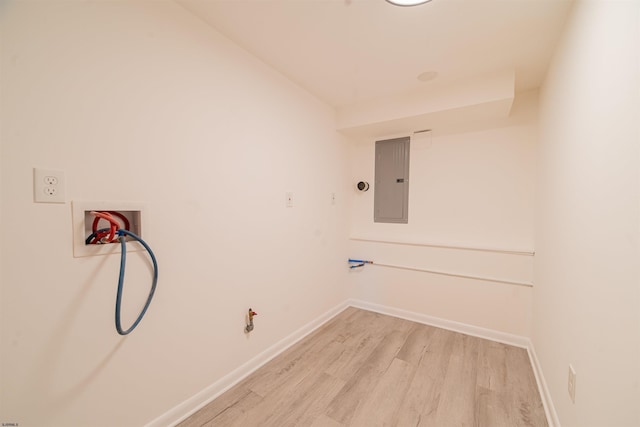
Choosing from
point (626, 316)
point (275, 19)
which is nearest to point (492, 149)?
point (626, 316)

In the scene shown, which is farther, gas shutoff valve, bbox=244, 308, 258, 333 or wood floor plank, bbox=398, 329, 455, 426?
gas shutoff valve, bbox=244, 308, 258, 333

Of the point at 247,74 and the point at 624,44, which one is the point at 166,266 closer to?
the point at 247,74

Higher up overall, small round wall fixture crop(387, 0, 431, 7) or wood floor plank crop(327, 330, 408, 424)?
small round wall fixture crop(387, 0, 431, 7)

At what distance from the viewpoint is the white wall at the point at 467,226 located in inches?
90.3

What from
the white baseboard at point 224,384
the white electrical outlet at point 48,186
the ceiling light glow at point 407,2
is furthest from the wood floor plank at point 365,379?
the ceiling light glow at point 407,2

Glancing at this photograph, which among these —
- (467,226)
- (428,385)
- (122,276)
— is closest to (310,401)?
(428,385)

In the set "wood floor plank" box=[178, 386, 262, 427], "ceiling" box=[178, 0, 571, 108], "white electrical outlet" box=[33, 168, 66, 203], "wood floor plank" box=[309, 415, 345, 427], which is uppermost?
"ceiling" box=[178, 0, 571, 108]

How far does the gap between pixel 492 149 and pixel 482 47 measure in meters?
1.05

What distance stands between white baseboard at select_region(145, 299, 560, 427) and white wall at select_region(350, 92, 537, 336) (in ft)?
0.21

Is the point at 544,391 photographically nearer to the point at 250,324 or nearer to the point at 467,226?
the point at 467,226

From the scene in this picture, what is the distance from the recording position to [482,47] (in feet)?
5.55

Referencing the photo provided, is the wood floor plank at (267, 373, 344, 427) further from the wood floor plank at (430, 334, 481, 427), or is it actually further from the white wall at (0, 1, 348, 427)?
the wood floor plank at (430, 334, 481, 427)

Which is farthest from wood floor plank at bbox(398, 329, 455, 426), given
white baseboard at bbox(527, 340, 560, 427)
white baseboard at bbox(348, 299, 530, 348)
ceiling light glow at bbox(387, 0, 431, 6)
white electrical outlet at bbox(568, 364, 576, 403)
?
ceiling light glow at bbox(387, 0, 431, 6)

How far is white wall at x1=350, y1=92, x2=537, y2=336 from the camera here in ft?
7.52
